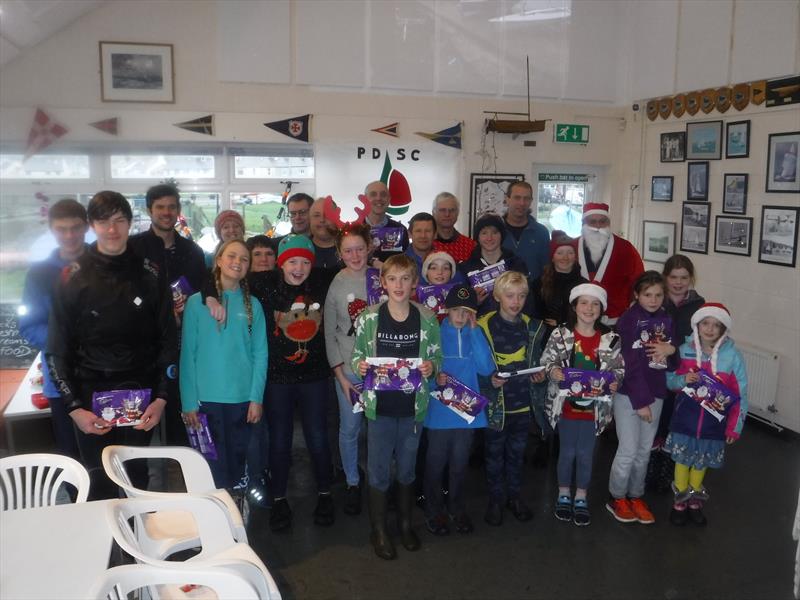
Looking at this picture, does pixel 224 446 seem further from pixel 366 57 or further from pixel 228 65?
pixel 366 57

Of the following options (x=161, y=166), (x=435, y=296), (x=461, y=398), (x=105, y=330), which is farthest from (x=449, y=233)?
(x=161, y=166)

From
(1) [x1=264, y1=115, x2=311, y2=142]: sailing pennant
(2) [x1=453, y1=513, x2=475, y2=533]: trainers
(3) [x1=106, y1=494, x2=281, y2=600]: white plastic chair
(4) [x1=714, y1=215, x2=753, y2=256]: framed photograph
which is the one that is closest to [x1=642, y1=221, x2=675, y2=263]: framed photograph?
(4) [x1=714, y1=215, x2=753, y2=256]: framed photograph

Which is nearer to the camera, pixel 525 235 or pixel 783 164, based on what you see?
pixel 525 235

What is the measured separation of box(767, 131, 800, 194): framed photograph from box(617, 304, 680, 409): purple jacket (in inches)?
86.6

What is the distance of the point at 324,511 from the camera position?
3389 millimetres

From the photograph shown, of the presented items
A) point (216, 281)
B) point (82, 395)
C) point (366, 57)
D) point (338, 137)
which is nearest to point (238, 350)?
point (216, 281)

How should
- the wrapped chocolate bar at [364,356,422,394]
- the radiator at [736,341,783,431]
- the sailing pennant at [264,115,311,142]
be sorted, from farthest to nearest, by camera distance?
the sailing pennant at [264,115,311,142] < the radiator at [736,341,783,431] < the wrapped chocolate bar at [364,356,422,394]

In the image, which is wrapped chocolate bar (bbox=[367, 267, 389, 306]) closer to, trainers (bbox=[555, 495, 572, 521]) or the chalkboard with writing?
trainers (bbox=[555, 495, 572, 521])

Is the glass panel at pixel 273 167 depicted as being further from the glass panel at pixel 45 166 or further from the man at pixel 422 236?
the man at pixel 422 236

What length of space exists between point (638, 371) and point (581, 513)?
84 cm

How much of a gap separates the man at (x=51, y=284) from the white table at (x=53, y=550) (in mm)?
1345

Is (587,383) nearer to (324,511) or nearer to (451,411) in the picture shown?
(451,411)

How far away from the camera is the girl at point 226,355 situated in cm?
302

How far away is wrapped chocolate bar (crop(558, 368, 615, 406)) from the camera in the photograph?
10.7ft
